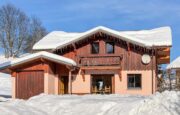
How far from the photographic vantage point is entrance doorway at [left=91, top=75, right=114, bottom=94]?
99.8 ft

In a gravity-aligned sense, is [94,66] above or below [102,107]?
above

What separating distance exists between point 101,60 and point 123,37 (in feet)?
7.09

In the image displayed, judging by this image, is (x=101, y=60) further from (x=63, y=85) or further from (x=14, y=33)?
(x=14, y=33)

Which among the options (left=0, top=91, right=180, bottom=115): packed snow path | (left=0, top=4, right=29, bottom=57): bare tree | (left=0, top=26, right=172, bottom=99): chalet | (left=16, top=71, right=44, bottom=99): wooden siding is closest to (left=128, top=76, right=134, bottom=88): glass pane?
(left=0, top=26, right=172, bottom=99): chalet

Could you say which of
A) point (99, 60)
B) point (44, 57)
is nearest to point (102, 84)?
point (99, 60)

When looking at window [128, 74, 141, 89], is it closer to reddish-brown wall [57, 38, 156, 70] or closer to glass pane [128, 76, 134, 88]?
glass pane [128, 76, 134, 88]

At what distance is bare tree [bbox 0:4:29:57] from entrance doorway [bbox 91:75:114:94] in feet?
126

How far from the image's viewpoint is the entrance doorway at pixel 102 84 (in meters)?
30.4

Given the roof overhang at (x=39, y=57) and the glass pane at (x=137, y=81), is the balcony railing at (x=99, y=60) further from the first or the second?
the glass pane at (x=137, y=81)

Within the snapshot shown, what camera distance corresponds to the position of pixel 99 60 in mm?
29906

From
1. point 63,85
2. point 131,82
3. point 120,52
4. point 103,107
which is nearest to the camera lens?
point 103,107

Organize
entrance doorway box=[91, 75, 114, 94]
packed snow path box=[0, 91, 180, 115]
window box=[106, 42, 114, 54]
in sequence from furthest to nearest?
1. window box=[106, 42, 114, 54]
2. entrance doorway box=[91, 75, 114, 94]
3. packed snow path box=[0, 91, 180, 115]

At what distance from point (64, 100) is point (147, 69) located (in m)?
12.2

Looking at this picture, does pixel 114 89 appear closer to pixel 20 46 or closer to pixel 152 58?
pixel 152 58
